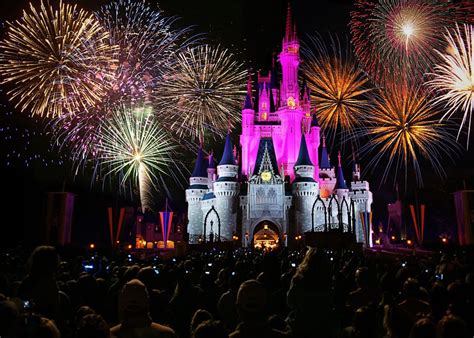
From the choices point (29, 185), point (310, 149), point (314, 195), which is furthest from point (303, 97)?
point (29, 185)

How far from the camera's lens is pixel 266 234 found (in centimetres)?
6612

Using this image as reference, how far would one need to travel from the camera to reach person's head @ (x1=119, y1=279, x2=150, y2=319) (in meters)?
4.54

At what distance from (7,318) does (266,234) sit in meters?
62.6

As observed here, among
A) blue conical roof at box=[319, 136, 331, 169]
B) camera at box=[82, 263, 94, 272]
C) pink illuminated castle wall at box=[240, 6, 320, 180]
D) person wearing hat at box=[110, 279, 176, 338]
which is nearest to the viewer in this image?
person wearing hat at box=[110, 279, 176, 338]

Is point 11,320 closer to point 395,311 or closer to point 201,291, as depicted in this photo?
point 201,291

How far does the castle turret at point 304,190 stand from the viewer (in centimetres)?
6312

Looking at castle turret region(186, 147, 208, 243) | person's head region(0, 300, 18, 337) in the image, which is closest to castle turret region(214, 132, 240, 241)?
castle turret region(186, 147, 208, 243)

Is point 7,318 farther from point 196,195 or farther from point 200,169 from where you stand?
point 200,169

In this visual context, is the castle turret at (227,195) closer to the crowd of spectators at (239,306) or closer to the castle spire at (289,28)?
the castle spire at (289,28)

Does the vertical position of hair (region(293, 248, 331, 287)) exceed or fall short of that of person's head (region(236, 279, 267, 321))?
it exceeds it

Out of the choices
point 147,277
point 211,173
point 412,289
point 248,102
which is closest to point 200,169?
point 211,173

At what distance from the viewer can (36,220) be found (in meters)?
46.1

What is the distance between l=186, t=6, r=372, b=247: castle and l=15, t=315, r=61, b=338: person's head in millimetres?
54275

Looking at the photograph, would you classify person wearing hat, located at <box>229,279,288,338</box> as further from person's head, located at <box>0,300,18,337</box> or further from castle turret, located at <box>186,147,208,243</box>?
castle turret, located at <box>186,147,208,243</box>
